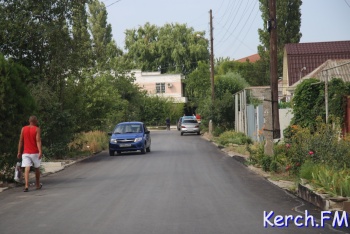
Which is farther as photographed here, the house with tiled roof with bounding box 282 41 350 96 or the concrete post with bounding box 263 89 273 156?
the house with tiled roof with bounding box 282 41 350 96

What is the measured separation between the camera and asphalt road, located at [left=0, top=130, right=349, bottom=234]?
1007 centimetres

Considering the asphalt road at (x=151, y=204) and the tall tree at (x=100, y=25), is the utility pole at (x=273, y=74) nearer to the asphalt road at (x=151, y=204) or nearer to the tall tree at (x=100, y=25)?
the asphalt road at (x=151, y=204)

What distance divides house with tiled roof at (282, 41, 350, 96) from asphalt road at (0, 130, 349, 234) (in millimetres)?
31470

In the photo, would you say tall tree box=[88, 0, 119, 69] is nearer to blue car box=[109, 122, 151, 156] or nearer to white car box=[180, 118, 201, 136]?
white car box=[180, 118, 201, 136]

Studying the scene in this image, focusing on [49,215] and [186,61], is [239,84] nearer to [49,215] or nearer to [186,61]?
[186,61]

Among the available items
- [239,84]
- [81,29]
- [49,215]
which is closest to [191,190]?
[49,215]

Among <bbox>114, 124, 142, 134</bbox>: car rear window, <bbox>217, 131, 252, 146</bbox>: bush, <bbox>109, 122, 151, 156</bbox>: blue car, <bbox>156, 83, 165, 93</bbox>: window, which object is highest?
<bbox>156, 83, 165, 93</bbox>: window

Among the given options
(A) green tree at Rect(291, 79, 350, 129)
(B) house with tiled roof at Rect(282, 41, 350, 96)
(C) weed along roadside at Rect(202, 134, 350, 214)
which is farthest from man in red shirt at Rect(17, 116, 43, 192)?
(B) house with tiled roof at Rect(282, 41, 350, 96)

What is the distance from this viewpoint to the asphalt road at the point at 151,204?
1007cm

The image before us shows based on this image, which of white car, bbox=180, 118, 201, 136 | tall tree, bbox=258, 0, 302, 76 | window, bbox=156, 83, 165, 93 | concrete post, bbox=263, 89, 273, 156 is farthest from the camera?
window, bbox=156, 83, 165, 93

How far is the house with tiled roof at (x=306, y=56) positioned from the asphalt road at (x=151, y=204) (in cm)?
3147

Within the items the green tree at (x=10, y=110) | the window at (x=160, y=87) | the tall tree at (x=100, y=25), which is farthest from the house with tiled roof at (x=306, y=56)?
the window at (x=160, y=87)

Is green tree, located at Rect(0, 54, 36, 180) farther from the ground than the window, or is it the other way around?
the window

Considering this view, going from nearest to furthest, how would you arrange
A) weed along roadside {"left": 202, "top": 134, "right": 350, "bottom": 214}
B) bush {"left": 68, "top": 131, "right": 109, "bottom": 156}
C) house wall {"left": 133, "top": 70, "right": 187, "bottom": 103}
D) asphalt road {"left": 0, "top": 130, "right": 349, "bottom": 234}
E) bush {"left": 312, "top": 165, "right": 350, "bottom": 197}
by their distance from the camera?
1. asphalt road {"left": 0, "top": 130, "right": 349, "bottom": 234}
2. weed along roadside {"left": 202, "top": 134, "right": 350, "bottom": 214}
3. bush {"left": 312, "top": 165, "right": 350, "bottom": 197}
4. bush {"left": 68, "top": 131, "right": 109, "bottom": 156}
5. house wall {"left": 133, "top": 70, "right": 187, "bottom": 103}
